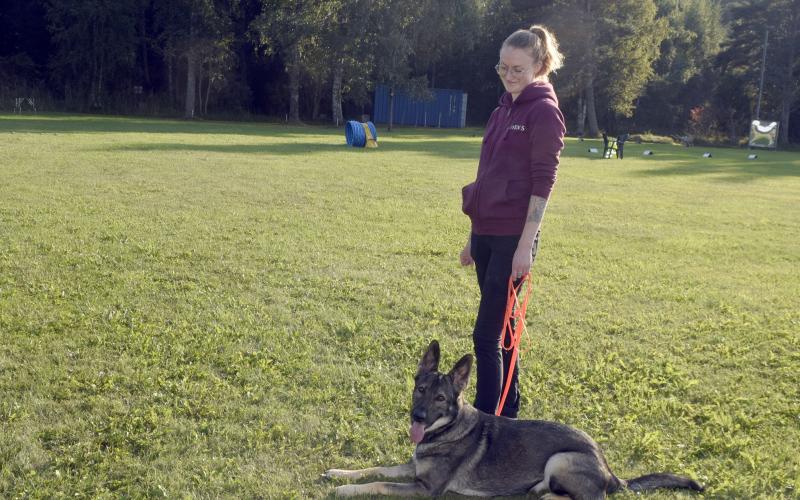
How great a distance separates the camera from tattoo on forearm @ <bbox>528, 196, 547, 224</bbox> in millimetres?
4242

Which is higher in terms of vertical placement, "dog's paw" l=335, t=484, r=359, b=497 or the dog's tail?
the dog's tail

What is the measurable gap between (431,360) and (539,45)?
6.47ft

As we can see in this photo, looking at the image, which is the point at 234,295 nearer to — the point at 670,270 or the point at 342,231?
the point at 342,231

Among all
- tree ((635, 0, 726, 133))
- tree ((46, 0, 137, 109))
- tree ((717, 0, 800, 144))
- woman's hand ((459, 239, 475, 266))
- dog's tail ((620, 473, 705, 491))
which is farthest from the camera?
tree ((635, 0, 726, 133))

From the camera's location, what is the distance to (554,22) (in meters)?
49.3

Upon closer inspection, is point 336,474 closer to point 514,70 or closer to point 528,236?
point 528,236

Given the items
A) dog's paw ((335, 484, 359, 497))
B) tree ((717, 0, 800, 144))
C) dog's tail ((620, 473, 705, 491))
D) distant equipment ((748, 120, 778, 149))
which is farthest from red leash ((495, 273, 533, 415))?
tree ((717, 0, 800, 144))

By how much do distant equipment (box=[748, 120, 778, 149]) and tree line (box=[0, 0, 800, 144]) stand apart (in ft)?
Answer: 15.5

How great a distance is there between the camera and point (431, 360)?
4.30 meters

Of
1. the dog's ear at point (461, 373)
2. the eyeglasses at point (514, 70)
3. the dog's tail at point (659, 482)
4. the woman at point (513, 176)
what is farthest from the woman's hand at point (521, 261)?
the dog's tail at point (659, 482)

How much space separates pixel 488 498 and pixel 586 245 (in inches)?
314

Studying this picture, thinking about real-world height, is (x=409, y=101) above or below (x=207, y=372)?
above

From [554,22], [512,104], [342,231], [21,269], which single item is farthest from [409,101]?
[512,104]

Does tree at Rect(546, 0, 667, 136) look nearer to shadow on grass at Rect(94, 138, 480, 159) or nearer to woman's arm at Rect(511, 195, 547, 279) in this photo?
shadow on grass at Rect(94, 138, 480, 159)
